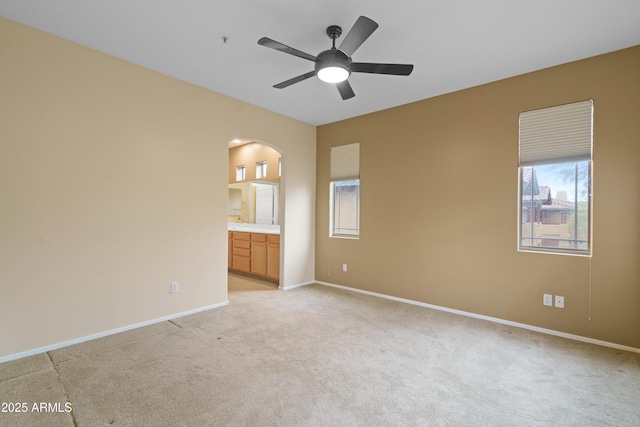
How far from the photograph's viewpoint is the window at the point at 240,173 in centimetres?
691

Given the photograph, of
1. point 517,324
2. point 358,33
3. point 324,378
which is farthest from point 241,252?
point 358,33

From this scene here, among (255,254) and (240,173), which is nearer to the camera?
(255,254)

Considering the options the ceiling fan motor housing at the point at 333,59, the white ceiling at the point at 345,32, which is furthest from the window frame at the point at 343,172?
the ceiling fan motor housing at the point at 333,59

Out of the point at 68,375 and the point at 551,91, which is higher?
the point at 551,91

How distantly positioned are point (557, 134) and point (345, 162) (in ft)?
9.07

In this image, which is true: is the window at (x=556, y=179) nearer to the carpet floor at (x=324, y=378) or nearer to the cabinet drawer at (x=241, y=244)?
the carpet floor at (x=324, y=378)

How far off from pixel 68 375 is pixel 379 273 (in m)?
3.62

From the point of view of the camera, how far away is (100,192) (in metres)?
2.95

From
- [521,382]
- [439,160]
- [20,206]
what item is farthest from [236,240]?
[521,382]

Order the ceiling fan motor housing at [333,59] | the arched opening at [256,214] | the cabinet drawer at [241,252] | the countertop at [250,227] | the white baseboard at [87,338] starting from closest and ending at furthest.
→ the ceiling fan motor housing at [333,59]
the white baseboard at [87,338]
the arched opening at [256,214]
the cabinet drawer at [241,252]
the countertop at [250,227]

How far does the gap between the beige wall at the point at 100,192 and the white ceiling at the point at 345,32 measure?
0.32m

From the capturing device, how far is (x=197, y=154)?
3.71 metres

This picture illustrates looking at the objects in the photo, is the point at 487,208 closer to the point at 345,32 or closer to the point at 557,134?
the point at 557,134

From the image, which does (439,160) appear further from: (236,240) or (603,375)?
(236,240)
